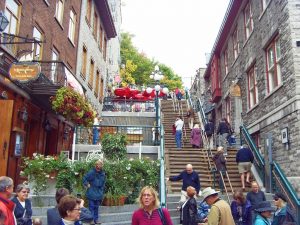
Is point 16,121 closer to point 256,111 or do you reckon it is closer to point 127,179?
point 127,179

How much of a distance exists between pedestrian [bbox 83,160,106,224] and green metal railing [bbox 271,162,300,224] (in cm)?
492

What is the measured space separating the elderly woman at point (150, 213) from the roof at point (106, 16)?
23.1m

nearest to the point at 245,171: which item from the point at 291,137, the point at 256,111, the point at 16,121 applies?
the point at 291,137

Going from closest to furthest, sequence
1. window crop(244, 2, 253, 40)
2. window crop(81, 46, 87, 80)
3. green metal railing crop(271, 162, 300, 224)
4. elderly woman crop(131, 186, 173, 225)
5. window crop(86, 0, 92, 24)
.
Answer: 1. elderly woman crop(131, 186, 173, 225)
2. green metal railing crop(271, 162, 300, 224)
3. window crop(244, 2, 253, 40)
4. window crop(81, 46, 87, 80)
5. window crop(86, 0, 92, 24)

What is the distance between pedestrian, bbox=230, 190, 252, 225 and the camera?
7.30 metres

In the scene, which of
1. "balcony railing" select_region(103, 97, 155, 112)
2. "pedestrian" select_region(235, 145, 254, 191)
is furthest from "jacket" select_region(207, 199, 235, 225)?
"balcony railing" select_region(103, 97, 155, 112)

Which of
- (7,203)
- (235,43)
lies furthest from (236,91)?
(7,203)

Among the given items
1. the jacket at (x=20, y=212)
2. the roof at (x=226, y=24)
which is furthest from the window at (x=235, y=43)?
the jacket at (x=20, y=212)

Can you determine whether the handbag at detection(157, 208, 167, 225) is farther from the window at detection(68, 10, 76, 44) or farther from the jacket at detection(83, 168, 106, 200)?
the window at detection(68, 10, 76, 44)

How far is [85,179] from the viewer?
873 cm

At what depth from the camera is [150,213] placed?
14.8ft

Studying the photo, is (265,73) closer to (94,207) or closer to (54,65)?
(54,65)

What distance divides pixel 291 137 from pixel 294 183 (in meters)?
1.75

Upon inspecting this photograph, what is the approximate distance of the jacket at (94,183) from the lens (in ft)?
28.3
